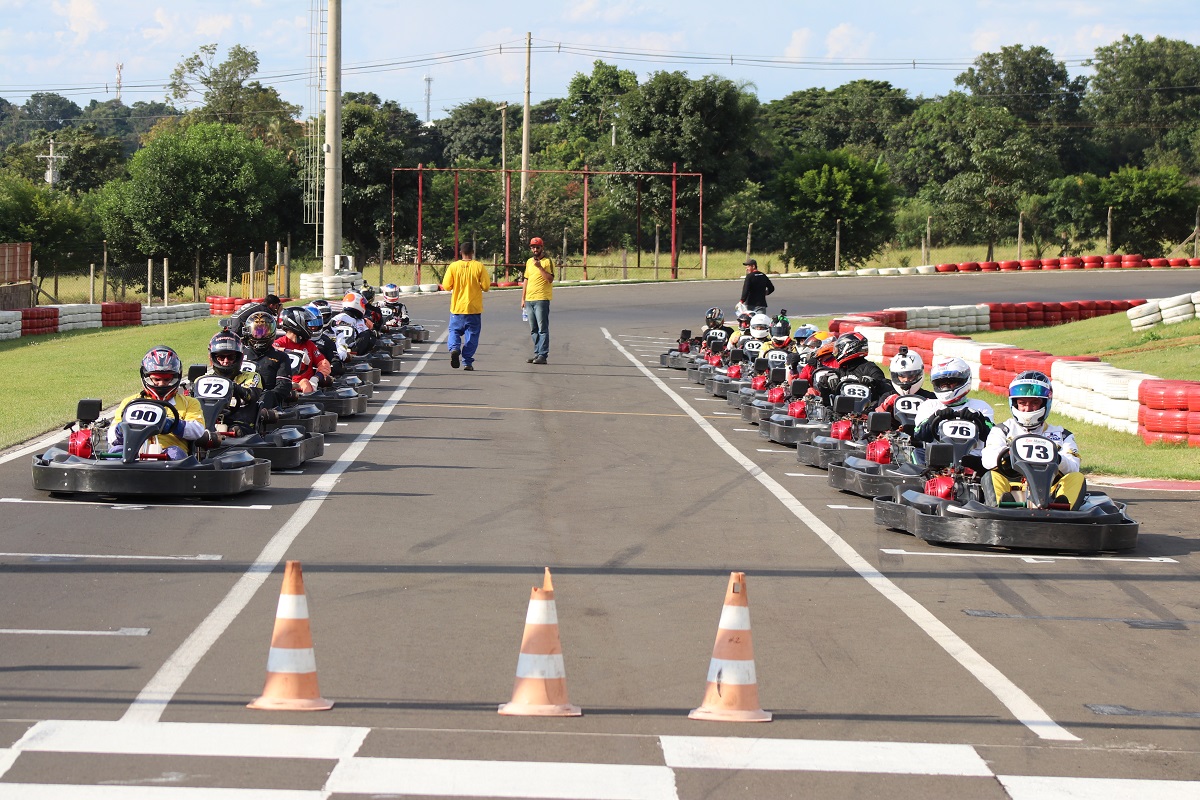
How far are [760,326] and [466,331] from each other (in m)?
4.12

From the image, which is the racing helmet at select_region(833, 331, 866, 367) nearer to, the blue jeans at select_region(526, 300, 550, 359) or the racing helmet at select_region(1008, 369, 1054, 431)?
the racing helmet at select_region(1008, 369, 1054, 431)

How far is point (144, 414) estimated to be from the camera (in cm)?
953

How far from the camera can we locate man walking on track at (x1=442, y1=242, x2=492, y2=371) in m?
19.4

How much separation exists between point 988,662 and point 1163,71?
81764 mm

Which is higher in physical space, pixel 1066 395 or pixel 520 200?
pixel 520 200

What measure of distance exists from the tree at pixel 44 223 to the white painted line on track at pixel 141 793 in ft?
133

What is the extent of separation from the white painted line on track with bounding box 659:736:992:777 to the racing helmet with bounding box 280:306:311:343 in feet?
34.2

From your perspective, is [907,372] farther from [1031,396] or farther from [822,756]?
[822,756]

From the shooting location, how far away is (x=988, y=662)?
19.8 ft

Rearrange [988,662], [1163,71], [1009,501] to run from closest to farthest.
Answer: [988,662]
[1009,501]
[1163,71]

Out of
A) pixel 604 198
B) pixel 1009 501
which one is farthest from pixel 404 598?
pixel 604 198

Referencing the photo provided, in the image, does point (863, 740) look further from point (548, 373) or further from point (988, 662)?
point (548, 373)

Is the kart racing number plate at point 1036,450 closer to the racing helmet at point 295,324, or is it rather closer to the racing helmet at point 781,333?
the racing helmet at point 295,324

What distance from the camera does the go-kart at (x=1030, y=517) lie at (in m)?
8.45
